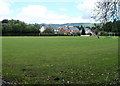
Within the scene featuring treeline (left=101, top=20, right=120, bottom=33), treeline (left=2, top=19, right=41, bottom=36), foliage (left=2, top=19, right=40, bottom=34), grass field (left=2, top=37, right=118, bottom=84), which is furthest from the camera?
treeline (left=2, top=19, right=41, bottom=36)

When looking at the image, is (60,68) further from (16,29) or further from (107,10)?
(16,29)

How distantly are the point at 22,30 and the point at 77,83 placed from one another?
320ft

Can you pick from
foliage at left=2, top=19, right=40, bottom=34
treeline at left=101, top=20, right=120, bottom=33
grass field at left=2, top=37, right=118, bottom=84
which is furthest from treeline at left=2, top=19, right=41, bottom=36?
treeline at left=101, top=20, right=120, bottom=33

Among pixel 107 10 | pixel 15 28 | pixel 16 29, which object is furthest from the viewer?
pixel 16 29

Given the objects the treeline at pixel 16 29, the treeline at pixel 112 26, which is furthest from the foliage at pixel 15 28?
the treeline at pixel 112 26

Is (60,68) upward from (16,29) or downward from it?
downward

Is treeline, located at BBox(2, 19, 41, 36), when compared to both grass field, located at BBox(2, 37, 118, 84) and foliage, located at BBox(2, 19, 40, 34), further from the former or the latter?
grass field, located at BBox(2, 37, 118, 84)

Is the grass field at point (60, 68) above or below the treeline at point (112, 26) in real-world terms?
below

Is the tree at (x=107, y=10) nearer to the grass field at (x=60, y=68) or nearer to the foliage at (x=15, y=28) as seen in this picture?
the grass field at (x=60, y=68)

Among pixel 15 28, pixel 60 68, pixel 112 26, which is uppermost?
pixel 15 28

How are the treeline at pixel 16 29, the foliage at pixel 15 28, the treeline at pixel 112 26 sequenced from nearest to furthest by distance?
the treeline at pixel 112 26
the foliage at pixel 15 28
the treeline at pixel 16 29

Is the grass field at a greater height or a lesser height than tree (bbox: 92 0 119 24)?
lesser

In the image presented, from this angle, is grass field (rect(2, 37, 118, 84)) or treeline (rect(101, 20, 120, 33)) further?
A: treeline (rect(101, 20, 120, 33))

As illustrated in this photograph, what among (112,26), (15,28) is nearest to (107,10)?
(112,26)
